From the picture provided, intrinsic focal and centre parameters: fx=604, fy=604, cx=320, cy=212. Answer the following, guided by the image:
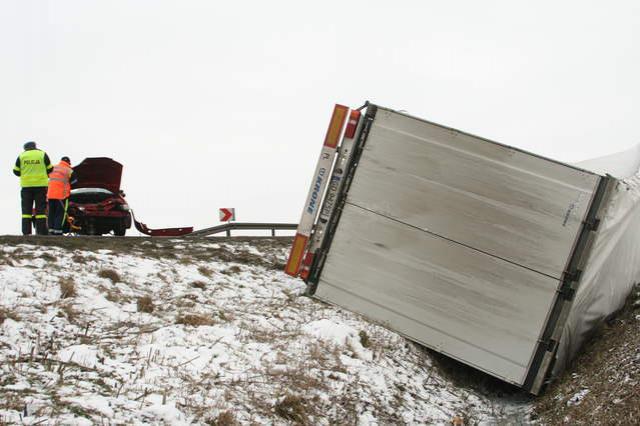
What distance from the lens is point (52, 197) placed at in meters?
11.8

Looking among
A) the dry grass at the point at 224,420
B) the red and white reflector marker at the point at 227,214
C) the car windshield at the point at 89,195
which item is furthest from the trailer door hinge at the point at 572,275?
the red and white reflector marker at the point at 227,214

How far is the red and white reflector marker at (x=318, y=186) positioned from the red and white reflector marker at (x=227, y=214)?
27.6 feet

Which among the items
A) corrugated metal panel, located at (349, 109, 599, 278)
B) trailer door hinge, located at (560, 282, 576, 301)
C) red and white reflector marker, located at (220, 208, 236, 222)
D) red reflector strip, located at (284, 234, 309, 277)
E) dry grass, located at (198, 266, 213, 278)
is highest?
corrugated metal panel, located at (349, 109, 599, 278)

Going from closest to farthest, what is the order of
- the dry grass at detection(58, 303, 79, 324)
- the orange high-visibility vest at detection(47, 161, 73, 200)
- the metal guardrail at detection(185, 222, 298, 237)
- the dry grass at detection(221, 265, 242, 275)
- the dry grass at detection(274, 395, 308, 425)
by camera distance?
the dry grass at detection(274, 395, 308, 425) → the dry grass at detection(58, 303, 79, 324) → the dry grass at detection(221, 265, 242, 275) → the orange high-visibility vest at detection(47, 161, 73, 200) → the metal guardrail at detection(185, 222, 298, 237)

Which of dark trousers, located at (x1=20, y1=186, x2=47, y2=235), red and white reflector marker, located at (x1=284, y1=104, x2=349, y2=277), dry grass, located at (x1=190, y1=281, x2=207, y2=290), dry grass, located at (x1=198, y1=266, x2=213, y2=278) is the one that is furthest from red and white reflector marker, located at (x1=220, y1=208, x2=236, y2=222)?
red and white reflector marker, located at (x1=284, y1=104, x2=349, y2=277)

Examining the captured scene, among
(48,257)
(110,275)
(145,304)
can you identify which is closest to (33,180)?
(48,257)

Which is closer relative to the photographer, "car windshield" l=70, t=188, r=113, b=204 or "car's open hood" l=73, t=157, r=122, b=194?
"car windshield" l=70, t=188, r=113, b=204

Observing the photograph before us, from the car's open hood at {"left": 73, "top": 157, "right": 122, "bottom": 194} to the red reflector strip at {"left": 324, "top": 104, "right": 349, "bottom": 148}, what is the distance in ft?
23.5

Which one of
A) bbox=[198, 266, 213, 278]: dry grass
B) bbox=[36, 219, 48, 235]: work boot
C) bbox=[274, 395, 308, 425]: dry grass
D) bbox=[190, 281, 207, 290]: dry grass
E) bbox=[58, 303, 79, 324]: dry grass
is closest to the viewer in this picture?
bbox=[274, 395, 308, 425]: dry grass

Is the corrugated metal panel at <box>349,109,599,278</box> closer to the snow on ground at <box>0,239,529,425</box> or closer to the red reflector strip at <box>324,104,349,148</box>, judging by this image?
the red reflector strip at <box>324,104,349,148</box>

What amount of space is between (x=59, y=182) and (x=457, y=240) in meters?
8.00

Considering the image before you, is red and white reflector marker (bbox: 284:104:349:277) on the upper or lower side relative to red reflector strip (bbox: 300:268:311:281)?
upper

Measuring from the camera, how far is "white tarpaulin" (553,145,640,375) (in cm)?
A: 756

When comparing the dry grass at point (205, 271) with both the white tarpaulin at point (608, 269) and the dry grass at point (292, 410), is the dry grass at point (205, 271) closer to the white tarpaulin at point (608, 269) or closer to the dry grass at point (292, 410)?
the dry grass at point (292, 410)
